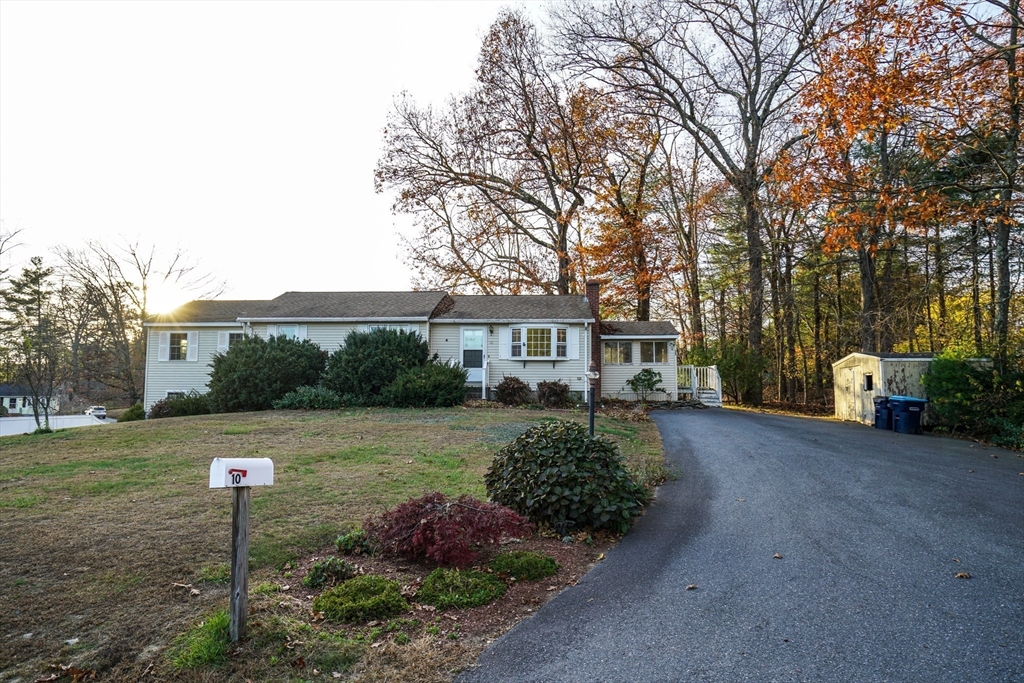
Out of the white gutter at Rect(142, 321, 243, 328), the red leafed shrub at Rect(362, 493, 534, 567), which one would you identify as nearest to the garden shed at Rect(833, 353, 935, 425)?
the red leafed shrub at Rect(362, 493, 534, 567)

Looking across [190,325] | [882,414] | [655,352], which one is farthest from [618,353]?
[190,325]

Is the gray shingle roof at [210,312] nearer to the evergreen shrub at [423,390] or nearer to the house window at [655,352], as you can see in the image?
the evergreen shrub at [423,390]

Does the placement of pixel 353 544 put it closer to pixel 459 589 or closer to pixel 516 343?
pixel 459 589

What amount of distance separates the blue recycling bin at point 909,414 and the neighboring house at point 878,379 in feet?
1.56

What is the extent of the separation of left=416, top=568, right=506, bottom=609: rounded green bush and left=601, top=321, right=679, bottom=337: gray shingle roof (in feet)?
62.6

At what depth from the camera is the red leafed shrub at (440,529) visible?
4.91 metres

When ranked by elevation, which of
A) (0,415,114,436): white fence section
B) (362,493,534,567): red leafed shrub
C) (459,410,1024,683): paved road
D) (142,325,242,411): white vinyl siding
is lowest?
(0,415,114,436): white fence section

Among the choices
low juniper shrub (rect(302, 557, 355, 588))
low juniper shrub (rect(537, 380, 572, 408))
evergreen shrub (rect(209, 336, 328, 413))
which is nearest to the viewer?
low juniper shrub (rect(302, 557, 355, 588))

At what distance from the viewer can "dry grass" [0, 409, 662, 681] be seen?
3.47m

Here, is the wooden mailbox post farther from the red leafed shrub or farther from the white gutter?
the white gutter

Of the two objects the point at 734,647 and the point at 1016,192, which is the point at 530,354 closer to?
the point at 1016,192

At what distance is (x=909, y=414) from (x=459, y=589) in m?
14.5

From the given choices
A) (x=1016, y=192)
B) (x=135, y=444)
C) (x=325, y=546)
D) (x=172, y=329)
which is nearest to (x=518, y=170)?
(x=172, y=329)

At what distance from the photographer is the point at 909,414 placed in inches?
589
